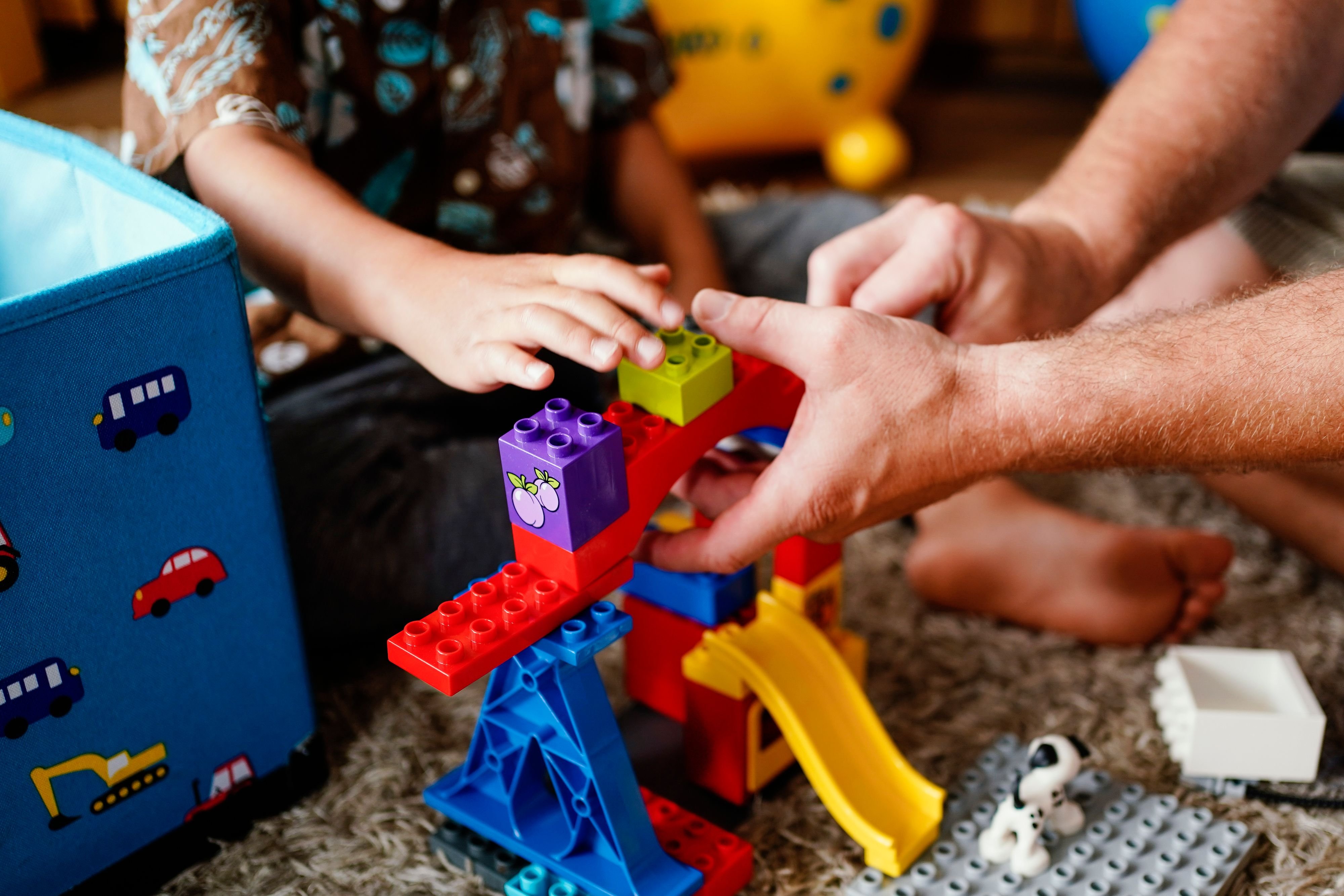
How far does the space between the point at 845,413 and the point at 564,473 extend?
0.19 m

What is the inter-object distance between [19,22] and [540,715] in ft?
7.27

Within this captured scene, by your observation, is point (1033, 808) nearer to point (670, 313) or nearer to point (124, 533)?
point (670, 313)

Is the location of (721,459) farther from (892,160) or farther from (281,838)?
(892,160)

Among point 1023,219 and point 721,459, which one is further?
point 1023,219

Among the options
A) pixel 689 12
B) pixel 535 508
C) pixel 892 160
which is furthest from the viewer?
pixel 892 160

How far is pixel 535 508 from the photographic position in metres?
0.65

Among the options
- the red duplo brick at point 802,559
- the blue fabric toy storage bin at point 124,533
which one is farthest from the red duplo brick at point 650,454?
the blue fabric toy storage bin at point 124,533

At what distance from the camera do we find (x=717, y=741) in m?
0.84

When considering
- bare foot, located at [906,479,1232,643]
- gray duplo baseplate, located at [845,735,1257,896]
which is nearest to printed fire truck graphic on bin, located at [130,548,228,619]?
gray duplo baseplate, located at [845,735,1257,896]

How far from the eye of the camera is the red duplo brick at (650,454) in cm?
66

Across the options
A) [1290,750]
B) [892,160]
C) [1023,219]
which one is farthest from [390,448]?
[892,160]

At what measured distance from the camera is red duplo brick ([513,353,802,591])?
664mm

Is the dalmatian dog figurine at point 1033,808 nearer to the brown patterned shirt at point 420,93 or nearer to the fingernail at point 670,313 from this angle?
the fingernail at point 670,313

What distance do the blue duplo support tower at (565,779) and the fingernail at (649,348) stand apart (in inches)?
5.8
